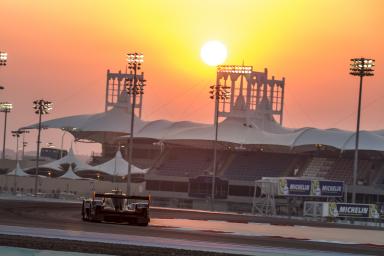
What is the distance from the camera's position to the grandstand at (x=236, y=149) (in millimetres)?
120062

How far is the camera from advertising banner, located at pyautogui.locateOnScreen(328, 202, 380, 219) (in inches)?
2965

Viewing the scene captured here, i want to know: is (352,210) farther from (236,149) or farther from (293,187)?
(236,149)

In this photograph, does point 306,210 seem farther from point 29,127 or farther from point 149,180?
point 29,127

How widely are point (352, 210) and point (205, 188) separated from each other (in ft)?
132

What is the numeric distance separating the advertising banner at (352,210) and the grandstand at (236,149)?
35.1m

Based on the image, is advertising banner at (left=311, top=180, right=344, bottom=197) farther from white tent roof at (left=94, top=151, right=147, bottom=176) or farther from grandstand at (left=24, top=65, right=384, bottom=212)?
white tent roof at (left=94, top=151, right=147, bottom=176)

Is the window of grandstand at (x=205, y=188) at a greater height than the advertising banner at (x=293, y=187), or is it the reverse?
the advertising banner at (x=293, y=187)

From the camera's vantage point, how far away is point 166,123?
494 feet

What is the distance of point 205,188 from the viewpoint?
114 metres

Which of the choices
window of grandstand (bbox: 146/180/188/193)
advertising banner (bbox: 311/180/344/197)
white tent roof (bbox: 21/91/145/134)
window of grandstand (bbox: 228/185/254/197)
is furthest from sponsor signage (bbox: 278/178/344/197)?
white tent roof (bbox: 21/91/145/134)

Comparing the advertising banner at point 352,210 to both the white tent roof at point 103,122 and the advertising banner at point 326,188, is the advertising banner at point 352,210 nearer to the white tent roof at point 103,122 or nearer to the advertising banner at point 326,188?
the advertising banner at point 326,188

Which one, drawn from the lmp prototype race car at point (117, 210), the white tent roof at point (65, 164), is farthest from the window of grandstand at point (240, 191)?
the lmp prototype race car at point (117, 210)

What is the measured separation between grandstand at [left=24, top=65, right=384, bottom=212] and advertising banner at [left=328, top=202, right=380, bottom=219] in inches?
1382

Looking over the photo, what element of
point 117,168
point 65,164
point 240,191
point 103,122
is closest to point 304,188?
point 240,191
